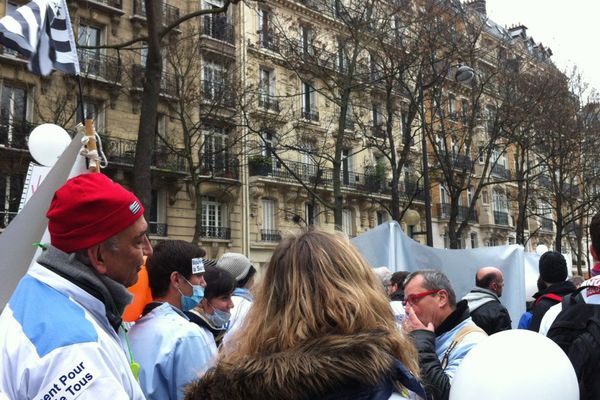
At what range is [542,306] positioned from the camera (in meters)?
5.30

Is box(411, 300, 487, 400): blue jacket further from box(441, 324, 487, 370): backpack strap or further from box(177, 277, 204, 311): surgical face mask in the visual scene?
box(177, 277, 204, 311): surgical face mask

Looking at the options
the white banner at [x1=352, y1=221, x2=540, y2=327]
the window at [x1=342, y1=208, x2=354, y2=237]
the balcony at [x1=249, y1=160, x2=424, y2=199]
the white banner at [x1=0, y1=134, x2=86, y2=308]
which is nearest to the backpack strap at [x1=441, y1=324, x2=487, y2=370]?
the white banner at [x1=0, y1=134, x2=86, y2=308]

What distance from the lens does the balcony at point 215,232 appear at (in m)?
26.4

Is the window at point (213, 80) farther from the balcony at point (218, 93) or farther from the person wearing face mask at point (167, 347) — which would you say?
the person wearing face mask at point (167, 347)

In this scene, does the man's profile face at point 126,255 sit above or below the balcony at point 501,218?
below

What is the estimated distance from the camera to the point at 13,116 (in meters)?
20.4

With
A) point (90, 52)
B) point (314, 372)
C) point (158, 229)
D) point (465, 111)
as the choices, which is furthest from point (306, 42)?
point (314, 372)

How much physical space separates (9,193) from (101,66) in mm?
7045

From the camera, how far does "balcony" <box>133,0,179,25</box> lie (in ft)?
84.0

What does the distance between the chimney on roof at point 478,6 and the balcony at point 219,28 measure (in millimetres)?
11716

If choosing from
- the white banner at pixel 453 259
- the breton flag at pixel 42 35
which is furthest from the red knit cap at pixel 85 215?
the white banner at pixel 453 259

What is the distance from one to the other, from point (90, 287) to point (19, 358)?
→ 0.35 meters

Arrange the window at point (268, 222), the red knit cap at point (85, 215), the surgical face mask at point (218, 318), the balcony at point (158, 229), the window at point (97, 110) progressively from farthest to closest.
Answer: the window at point (268, 222), the balcony at point (158, 229), the window at point (97, 110), the surgical face mask at point (218, 318), the red knit cap at point (85, 215)

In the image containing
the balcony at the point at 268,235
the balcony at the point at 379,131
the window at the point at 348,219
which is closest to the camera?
the balcony at the point at 379,131
